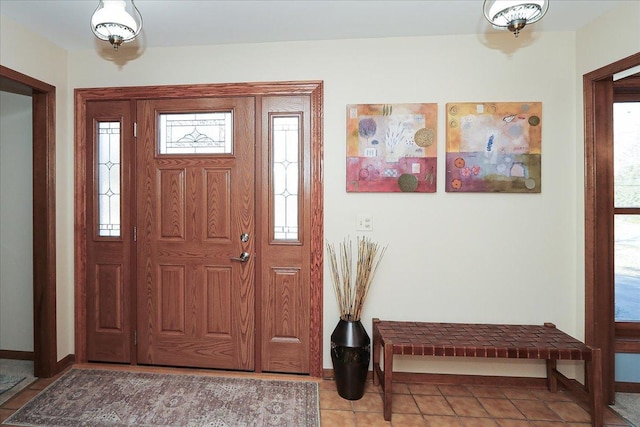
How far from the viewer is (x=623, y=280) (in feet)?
7.98

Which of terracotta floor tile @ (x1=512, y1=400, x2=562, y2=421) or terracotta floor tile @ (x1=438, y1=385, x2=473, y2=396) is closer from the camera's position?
terracotta floor tile @ (x1=512, y1=400, x2=562, y2=421)

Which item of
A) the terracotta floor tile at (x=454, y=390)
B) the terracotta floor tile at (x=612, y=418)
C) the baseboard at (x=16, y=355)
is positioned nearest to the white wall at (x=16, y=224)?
the baseboard at (x=16, y=355)

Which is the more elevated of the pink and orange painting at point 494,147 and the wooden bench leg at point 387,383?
the pink and orange painting at point 494,147

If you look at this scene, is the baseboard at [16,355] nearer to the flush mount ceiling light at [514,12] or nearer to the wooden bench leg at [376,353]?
the wooden bench leg at [376,353]

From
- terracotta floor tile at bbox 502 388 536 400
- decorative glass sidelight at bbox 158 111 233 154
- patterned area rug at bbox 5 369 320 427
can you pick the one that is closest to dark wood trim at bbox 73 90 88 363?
patterned area rug at bbox 5 369 320 427

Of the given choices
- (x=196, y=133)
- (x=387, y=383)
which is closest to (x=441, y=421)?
(x=387, y=383)

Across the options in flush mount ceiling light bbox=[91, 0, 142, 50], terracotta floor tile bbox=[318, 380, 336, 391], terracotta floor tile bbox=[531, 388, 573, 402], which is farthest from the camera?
terracotta floor tile bbox=[318, 380, 336, 391]

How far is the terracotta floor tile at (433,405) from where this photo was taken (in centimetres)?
204

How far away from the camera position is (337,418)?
1979 mm

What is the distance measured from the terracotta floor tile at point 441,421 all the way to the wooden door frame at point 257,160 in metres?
0.81

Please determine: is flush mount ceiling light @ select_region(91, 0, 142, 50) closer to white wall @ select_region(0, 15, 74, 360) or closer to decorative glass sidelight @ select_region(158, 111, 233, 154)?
decorative glass sidelight @ select_region(158, 111, 233, 154)

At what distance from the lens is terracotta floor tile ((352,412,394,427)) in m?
1.93

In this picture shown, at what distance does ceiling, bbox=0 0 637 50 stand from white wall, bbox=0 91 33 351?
0.84m

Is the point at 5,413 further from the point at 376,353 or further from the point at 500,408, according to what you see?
the point at 500,408
